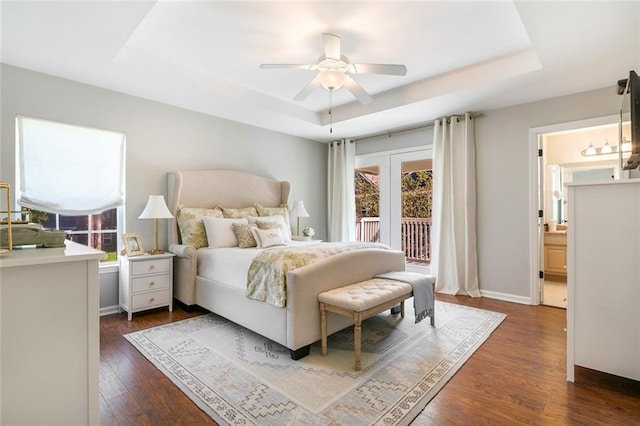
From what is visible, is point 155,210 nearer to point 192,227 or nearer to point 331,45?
point 192,227

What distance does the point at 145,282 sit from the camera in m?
3.35

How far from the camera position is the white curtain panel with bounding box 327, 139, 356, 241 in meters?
5.73

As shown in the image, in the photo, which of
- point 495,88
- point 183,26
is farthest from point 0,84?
point 495,88

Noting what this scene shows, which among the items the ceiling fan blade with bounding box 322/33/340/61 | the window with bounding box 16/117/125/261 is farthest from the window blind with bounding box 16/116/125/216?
the ceiling fan blade with bounding box 322/33/340/61

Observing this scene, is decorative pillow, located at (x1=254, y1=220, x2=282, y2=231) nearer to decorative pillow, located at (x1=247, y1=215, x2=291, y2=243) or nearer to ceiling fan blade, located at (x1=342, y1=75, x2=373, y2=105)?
decorative pillow, located at (x1=247, y1=215, x2=291, y2=243)

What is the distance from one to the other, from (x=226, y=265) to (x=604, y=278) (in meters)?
2.98

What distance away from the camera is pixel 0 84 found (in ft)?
9.38

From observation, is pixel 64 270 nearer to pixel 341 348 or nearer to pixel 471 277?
pixel 341 348

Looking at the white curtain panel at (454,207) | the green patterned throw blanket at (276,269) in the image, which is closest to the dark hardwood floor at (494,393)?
the green patterned throw blanket at (276,269)

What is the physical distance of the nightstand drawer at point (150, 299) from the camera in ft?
10.8

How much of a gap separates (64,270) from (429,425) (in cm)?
190

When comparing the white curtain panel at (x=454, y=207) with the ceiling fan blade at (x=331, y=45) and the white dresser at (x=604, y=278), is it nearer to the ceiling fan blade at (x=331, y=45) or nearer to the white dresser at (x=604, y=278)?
the white dresser at (x=604, y=278)

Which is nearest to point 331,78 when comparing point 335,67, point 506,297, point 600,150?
point 335,67

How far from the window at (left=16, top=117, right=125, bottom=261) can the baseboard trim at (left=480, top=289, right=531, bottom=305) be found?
15.4ft
